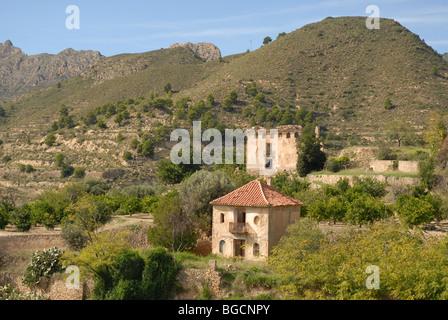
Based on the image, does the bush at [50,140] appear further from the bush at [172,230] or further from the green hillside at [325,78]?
the bush at [172,230]

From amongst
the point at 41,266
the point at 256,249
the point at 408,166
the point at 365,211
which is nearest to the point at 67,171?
the point at 41,266

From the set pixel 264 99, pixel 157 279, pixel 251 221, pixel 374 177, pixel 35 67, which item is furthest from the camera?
pixel 35 67

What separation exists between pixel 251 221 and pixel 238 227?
801 millimetres

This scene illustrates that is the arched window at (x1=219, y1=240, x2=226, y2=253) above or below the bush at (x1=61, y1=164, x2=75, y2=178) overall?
below

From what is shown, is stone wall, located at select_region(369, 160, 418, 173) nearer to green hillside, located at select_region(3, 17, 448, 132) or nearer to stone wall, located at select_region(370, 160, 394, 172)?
stone wall, located at select_region(370, 160, 394, 172)

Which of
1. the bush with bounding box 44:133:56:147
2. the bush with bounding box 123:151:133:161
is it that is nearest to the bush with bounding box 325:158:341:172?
the bush with bounding box 123:151:133:161

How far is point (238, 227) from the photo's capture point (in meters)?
28.2

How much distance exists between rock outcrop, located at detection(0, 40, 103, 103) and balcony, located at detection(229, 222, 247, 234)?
135189 millimetres

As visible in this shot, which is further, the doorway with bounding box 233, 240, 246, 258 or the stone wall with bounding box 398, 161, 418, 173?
the stone wall with bounding box 398, 161, 418, 173

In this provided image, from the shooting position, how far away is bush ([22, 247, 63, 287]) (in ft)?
88.7

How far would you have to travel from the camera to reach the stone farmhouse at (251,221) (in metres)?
27.9

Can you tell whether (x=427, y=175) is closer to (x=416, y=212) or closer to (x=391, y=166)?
(x=391, y=166)

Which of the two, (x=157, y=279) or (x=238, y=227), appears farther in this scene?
(x=238, y=227)
